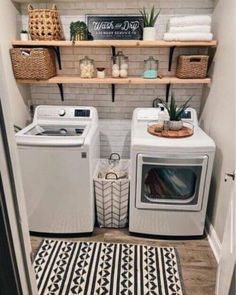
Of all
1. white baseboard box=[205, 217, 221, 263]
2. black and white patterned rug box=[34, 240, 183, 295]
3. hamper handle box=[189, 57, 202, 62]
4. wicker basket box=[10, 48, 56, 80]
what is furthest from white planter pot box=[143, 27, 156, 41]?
black and white patterned rug box=[34, 240, 183, 295]

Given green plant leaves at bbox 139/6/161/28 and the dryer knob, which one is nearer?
green plant leaves at bbox 139/6/161/28

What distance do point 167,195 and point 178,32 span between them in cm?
143

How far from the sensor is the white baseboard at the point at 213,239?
2.04 meters

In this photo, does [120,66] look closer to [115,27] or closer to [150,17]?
[115,27]

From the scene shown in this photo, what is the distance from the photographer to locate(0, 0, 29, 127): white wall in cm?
214

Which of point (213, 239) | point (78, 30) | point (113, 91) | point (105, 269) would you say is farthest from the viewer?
point (113, 91)

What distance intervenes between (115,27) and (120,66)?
1.26 feet

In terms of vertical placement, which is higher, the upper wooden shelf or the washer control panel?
the upper wooden shelf

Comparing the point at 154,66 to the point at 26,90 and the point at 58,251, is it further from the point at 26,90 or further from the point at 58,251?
the point at 58,251

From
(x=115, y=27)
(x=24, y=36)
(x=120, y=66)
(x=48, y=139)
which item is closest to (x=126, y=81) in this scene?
(x=120, y=66)

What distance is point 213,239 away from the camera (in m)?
2.16

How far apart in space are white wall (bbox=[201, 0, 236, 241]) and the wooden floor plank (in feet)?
0.73

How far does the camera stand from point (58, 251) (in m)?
2.13

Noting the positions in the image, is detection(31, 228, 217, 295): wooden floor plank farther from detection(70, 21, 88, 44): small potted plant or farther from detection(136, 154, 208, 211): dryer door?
detection(70, 21, 88, 44): small potted plant
